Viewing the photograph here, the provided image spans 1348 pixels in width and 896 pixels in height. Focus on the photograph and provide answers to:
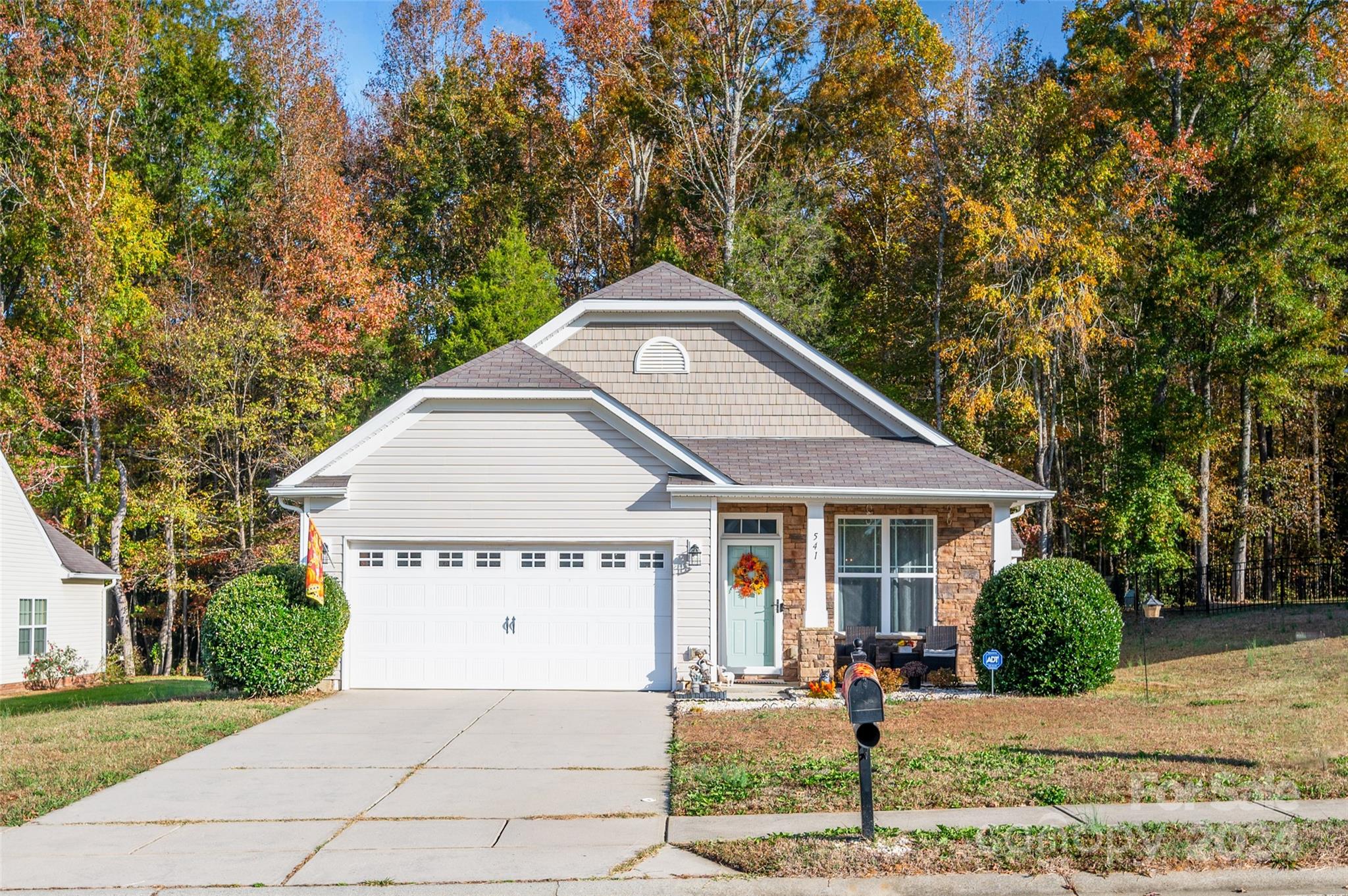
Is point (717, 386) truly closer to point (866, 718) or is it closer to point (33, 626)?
point (866, 718)

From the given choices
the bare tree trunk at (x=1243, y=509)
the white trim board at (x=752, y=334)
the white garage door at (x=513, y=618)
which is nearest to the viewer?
the white garage door at (x=513, y=618)

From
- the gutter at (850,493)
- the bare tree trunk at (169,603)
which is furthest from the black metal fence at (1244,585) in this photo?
the bare tree trunk at (169,603)

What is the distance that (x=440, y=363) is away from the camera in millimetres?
31094

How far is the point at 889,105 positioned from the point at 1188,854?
2731 centimetres

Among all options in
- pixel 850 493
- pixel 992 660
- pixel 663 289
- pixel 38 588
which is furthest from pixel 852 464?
pixel 38 588

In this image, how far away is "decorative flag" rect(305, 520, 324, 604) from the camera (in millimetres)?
14508

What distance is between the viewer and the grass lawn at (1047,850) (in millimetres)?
6941

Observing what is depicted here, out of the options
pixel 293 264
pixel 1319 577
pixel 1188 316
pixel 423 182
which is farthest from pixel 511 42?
pixel 1319 577

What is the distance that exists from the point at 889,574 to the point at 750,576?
205 centimetres

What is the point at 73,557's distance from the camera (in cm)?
2575

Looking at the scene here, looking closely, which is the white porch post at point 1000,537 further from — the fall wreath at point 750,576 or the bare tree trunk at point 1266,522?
the bare tree trunk at point 1266,522

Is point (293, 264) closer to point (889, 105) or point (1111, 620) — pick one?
point (889, 105)

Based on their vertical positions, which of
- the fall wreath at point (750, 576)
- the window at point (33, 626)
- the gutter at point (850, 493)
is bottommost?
the window at point (33, 626)

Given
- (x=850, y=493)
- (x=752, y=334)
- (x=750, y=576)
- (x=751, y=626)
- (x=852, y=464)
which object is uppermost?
(x=752, y=334)
